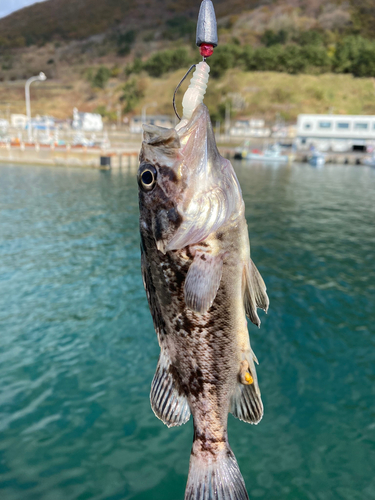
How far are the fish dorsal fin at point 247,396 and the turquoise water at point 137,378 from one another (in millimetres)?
3711

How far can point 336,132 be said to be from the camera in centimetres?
9506

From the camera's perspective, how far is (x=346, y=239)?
1914 cm

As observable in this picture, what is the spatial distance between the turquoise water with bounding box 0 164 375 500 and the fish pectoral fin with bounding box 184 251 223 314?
182 inches

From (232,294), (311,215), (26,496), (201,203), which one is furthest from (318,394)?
(311,215)

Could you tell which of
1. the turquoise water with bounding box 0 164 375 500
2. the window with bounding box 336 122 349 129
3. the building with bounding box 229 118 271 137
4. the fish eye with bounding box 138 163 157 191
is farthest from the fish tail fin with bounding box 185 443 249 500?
the building with bounding box 229 118 271 137

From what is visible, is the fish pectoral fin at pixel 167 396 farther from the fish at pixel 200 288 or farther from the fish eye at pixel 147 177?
the fish eye at pixel 147 177

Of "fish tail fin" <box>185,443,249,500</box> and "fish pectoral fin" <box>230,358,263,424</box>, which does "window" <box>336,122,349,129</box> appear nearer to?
"fish pectoral fin" <box>230,358,263,424</box>

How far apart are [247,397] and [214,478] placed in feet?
1.92

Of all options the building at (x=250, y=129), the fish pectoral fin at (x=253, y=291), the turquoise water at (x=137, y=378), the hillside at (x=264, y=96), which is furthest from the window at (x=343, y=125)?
the fish pectoral fin at (x=253, y=291)

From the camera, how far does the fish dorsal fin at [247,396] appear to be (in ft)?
8.73

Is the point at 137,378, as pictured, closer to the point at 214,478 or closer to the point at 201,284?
the point at 214,478

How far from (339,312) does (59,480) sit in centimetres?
855

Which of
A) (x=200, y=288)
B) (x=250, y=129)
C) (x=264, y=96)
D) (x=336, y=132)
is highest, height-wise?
(x=264, y=96)

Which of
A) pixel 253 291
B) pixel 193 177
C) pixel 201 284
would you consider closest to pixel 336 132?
pixel 253 291
